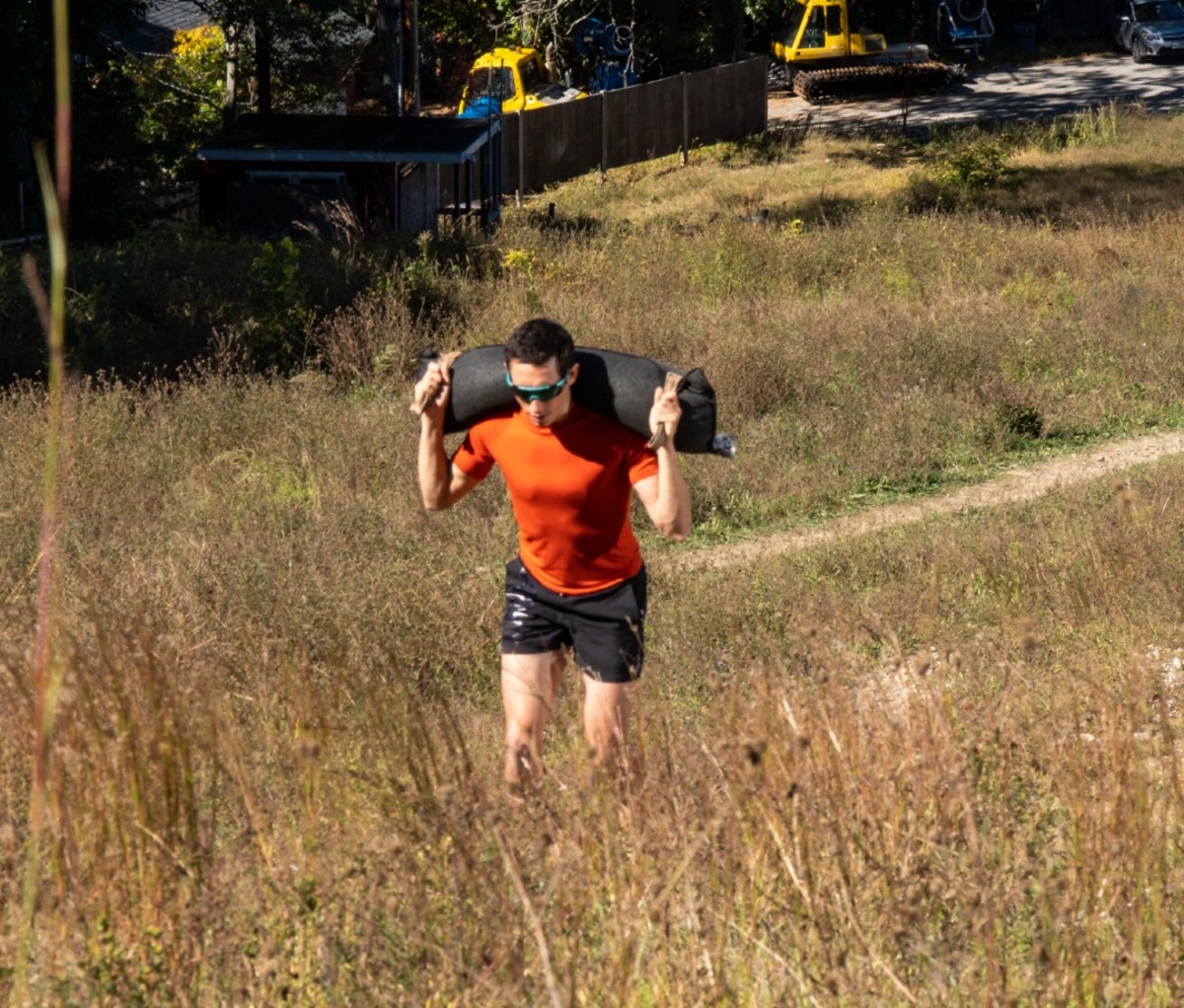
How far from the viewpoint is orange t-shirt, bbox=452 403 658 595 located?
4750 mm

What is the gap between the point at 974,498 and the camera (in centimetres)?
1085

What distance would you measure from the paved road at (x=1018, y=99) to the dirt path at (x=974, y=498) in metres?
22.8

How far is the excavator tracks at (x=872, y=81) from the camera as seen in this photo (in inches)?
1511

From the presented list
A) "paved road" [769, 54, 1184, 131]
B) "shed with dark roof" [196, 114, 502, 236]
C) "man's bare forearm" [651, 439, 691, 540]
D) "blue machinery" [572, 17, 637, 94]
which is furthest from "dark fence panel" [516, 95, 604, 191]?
"man's bare forearm" [651, 439, 691, 540]

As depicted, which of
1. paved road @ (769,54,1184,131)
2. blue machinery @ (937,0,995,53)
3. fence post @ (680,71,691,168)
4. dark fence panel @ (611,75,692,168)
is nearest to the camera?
dark fence panel @ (611,75,692,168)

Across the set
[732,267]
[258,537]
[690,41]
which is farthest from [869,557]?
[690,41]

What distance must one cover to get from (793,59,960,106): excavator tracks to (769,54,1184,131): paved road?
0.52 metres

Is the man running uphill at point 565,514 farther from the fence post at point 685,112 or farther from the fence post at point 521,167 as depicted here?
the fence post at point 685,112

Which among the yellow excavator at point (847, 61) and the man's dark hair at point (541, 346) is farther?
the yellow excavator at point (847, 61)

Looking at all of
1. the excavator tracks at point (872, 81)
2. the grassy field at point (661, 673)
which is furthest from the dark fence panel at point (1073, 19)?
the grassy field at point (661, 673)

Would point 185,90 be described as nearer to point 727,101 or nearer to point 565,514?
point 727,101

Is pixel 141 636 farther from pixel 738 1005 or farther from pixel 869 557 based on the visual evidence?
pixel 869 557

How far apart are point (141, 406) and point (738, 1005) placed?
9.38 m

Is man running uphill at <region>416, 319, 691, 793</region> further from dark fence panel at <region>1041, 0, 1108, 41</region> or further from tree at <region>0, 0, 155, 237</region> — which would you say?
dark fence panel at <region>1041, 0, 1108, 41</region>
